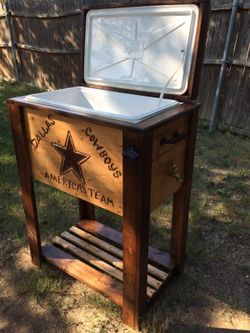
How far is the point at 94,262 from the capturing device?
215 centimetres

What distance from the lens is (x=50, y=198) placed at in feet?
9.80

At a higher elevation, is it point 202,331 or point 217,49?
point 217,49

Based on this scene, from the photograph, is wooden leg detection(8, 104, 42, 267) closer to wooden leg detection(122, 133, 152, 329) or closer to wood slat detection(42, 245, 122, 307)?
wood slat detection(42, 245, 122, 307)

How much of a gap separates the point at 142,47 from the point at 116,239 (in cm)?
135

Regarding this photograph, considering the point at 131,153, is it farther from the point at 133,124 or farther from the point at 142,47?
the point at 142,47

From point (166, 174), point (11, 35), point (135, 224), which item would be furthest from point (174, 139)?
point (11, 35)

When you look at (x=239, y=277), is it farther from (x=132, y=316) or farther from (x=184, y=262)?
(x=132, y=316)

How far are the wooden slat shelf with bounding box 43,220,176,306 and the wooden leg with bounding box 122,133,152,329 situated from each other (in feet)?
0.49

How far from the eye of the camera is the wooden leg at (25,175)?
5.71 feet

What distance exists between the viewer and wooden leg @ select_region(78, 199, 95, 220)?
255 centimetres

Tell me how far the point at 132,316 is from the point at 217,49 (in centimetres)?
371

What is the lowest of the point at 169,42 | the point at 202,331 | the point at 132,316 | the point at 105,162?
the point at 202,331

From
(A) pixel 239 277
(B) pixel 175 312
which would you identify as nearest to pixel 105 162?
(B) pixel 175 312

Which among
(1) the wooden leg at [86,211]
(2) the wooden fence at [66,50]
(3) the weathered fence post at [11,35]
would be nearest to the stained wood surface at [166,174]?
(1) the wooden leg at [86,211]
